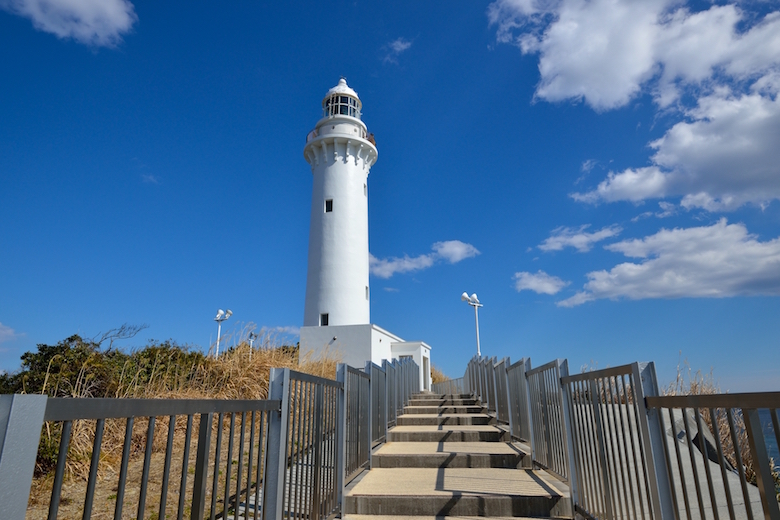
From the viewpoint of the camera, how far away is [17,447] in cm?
106

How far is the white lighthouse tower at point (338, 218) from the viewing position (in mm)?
17891

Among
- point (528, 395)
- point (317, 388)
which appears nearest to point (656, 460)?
point (317, 388)

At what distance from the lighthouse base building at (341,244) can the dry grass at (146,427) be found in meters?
7.43

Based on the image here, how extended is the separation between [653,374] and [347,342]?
13734 millimetres

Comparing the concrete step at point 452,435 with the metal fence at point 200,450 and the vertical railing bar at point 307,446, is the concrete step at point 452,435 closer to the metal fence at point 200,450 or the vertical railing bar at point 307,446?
the metal fence at point 200,450

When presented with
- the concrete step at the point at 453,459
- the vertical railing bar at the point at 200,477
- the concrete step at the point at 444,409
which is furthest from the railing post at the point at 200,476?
the concrete step at the point at 444,409

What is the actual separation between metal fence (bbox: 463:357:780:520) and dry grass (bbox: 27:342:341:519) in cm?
300

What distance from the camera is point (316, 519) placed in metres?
3.45

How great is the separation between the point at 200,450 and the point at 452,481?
12.1 feet

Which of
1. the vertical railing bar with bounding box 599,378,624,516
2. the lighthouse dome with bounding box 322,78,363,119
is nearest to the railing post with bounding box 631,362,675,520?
the vertical railing bar with bounding box 599,378,624,516

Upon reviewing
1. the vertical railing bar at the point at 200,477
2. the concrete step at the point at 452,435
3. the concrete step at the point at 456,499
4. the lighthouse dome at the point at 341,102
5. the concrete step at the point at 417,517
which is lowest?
the concrete step at the point at 417,517

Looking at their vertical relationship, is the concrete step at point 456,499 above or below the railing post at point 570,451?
below

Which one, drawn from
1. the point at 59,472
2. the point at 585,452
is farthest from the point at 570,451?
the point at 59,472

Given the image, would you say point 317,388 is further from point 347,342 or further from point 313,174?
point 313,174
